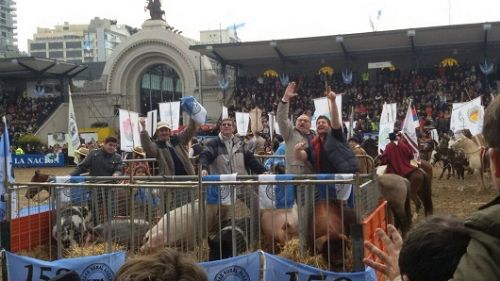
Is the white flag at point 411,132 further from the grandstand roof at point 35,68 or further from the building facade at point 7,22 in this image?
the building facade at point 7,22

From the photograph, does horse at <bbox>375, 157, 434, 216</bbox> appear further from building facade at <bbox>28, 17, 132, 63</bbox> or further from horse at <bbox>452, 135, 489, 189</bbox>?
building facade at <bbox>28, 17, 132, 63</bbox>

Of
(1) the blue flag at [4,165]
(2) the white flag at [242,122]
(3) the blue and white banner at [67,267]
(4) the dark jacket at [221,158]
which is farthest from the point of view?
(2) the white flag at [242,122]

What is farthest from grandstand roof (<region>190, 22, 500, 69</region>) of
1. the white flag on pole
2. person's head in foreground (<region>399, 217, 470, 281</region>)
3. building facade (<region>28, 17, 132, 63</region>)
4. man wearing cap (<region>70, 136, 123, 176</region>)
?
building facade (<region>28, 17, 132, 63</region>)

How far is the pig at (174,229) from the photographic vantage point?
6.01m

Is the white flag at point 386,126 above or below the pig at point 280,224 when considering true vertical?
above

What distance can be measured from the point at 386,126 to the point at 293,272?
1127 cm

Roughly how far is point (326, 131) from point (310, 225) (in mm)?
1401

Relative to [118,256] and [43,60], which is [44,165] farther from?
[118,256]

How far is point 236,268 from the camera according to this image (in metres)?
5.39

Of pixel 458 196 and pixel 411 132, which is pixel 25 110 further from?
pixel 411 132

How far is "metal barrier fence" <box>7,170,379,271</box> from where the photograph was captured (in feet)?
18.5

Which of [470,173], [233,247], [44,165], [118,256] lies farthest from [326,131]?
[44,165]

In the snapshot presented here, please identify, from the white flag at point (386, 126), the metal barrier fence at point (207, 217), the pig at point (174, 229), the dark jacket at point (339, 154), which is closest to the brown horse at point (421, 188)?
the white flag at point (386, 126)

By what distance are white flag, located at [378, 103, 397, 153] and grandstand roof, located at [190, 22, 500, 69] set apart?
1878 centimetres
